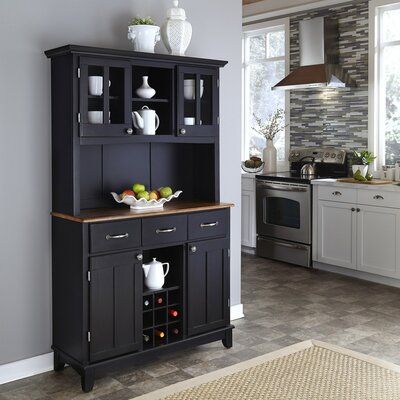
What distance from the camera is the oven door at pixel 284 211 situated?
6.54 m

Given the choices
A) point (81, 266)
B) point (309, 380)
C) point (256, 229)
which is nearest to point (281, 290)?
point (256, 229)

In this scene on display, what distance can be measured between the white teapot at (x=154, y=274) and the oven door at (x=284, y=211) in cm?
291

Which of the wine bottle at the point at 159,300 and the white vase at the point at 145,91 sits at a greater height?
the white vase at the point at 145,91

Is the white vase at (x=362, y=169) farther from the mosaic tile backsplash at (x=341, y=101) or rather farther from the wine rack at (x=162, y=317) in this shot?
the wine rack at (x=162, y=317)

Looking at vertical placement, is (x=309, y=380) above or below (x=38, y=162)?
below

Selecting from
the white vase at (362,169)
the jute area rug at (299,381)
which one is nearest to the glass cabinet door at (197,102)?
the jute area rug at (299,381)

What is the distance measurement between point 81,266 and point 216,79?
148 cm

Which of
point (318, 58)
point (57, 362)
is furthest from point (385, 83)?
point (57, 362)

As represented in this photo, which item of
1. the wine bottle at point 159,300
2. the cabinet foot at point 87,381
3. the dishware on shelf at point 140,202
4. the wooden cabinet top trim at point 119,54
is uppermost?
the wooden cabinet top trim at point 119,54

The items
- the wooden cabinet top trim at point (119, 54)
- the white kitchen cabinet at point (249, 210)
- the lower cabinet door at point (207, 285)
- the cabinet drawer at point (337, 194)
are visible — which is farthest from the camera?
the white kitchen cabinet at point (249, 210)

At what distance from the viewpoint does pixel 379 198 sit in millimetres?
5836

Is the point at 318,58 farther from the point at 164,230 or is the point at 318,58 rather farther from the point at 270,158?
the point at 164,230

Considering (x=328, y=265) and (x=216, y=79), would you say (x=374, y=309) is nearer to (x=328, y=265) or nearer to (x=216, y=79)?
(x=328, y=265)

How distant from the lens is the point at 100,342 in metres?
3.66
